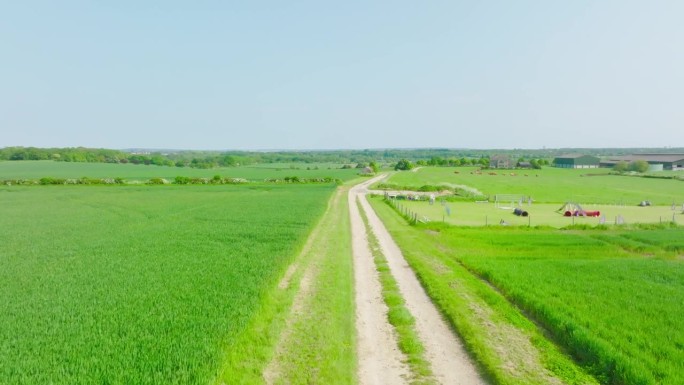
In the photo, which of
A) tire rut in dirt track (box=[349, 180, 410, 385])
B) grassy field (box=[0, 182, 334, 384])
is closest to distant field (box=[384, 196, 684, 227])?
grassy field (box=[0, 182, 334, 384])

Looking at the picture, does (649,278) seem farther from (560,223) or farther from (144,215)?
(144,215)

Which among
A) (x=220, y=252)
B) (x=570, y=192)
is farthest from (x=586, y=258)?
(x=570, y=192)

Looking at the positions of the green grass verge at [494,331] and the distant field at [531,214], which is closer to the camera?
the green grass verge at [494,331]

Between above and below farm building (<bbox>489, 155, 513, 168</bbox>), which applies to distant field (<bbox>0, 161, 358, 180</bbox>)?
below

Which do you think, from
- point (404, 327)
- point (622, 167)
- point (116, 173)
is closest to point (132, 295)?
point (404, 327)

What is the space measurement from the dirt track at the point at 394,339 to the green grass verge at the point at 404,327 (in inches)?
7.1

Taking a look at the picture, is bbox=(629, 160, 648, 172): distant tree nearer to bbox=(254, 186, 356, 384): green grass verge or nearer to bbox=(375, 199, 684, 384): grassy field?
bbox=(375, 199, 684, 384): grassy field

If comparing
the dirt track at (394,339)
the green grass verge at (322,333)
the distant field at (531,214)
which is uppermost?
the green grass verge at (322,333)

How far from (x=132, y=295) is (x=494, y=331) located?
40.0ft

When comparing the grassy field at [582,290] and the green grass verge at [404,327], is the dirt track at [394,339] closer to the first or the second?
the green grass verge at [404,327]

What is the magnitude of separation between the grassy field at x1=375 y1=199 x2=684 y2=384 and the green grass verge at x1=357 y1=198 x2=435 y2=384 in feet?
4.76

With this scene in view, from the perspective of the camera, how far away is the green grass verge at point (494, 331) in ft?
34.1

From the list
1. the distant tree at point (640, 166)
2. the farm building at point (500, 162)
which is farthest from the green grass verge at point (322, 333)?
the farm building at point (500, 162)

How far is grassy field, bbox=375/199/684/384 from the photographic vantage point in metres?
10.8
